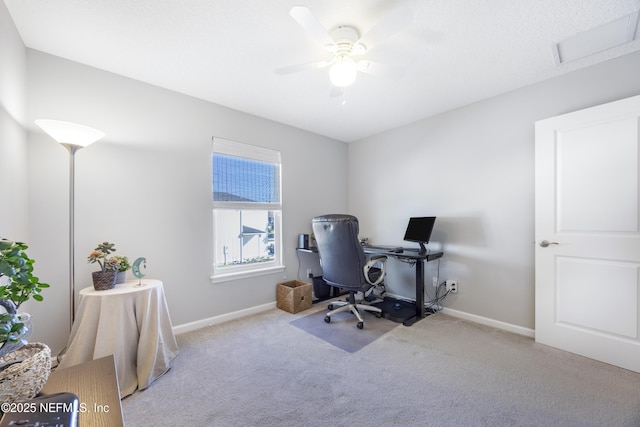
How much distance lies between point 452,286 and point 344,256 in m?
1.37

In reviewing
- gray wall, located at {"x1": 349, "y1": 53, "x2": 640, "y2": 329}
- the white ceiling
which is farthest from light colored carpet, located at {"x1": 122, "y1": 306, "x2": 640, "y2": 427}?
the white ceiling

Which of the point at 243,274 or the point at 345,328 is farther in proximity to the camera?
the point at 243,274

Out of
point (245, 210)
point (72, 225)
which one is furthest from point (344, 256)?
point (72, 225)

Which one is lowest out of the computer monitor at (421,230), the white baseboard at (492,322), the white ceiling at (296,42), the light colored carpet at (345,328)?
the light colored carpet at (345,328)

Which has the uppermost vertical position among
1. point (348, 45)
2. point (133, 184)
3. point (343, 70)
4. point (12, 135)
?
point (348, 45)

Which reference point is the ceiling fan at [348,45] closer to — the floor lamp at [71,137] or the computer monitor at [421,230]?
the floor lamp at [71,137]

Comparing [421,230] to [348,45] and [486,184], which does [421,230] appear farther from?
[348,45]

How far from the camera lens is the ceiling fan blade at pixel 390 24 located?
1.35 m

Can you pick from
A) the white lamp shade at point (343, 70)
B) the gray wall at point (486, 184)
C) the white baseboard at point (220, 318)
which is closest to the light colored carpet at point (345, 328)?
the white baseboard at point (220, 318)

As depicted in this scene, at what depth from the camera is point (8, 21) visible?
1.62 meters

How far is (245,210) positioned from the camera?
3.14 m

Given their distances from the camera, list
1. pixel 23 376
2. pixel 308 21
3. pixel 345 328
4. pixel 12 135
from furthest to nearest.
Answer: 1. pixel 345 328
2. pixel 12 135
3. pixel 308 21
4. pixel 23 376

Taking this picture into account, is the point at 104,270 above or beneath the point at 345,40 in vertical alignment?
beneath

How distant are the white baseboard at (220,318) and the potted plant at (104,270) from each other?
88 centimetres
